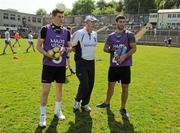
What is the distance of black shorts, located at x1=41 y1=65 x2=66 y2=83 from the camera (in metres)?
5.19

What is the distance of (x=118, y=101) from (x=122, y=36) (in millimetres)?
2060

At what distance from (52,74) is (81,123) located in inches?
45.8

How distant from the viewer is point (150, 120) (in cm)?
574

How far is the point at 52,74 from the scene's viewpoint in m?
5.27

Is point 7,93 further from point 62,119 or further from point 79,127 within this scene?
point 79,127

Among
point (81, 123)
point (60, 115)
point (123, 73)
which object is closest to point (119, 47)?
point (123, 73)

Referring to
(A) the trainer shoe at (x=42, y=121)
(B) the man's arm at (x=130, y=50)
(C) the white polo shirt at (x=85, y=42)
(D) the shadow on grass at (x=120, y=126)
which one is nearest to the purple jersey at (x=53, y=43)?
(C) the white polo shirt at (x=85, y=42)

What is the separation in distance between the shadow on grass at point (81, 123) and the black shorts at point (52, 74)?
0.92 meters

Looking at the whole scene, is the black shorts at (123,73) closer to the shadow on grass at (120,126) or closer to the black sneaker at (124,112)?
the black sneaker at (124,112)

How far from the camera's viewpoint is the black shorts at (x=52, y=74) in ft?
17.0

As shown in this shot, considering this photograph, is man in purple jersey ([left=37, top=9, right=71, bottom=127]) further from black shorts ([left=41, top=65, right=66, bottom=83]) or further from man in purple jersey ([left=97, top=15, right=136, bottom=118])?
man in purple jersey ([left=97, top=15, right=136, bottom=118])

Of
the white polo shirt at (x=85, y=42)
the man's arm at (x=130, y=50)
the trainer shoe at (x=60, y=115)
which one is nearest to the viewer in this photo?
the trainer shoe at (x=60, y=115)

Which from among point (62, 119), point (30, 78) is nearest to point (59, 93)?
point (62, 119)

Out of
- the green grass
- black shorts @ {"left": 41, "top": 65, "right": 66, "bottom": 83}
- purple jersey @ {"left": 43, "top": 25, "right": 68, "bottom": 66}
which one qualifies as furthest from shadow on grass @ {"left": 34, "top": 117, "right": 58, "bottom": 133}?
purple jersey @ {"left": 43, "top": 25, "right": 68, "bottom": 66}
